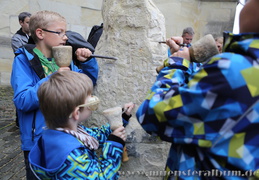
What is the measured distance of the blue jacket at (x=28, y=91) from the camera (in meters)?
1.43

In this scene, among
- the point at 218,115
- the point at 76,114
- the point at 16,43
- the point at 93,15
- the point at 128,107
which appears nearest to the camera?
the point at 218,115

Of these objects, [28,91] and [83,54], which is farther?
[83,54]

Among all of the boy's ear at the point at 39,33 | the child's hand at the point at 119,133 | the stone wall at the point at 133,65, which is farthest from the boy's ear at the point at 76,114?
the boy's ear at the point at 39,33

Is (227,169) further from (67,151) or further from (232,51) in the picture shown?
(67,151)

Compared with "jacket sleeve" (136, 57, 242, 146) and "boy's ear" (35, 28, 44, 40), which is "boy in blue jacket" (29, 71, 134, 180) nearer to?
"jacket sleeve" (136, 57, 242, 146)

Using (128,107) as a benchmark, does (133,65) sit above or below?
above

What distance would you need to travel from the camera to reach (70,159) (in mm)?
1056

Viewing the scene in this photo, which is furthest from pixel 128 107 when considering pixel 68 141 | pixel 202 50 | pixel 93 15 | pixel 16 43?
pixel 93 15

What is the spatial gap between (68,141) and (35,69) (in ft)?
2.14

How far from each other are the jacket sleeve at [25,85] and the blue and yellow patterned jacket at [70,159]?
0.32 metres

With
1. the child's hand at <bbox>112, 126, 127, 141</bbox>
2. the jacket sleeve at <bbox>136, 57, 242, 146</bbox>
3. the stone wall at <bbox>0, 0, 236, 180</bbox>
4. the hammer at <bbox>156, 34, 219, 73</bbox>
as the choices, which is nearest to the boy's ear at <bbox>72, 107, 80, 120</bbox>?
the child's hand at <bbox>112, 126, 127, 141</bbox>

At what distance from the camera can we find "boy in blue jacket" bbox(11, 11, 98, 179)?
1.44 metres

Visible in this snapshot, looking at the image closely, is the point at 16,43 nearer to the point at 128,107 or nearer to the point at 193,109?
the point at 128,107

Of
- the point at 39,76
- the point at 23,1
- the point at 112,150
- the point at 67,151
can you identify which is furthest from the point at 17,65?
the point at 23,1
